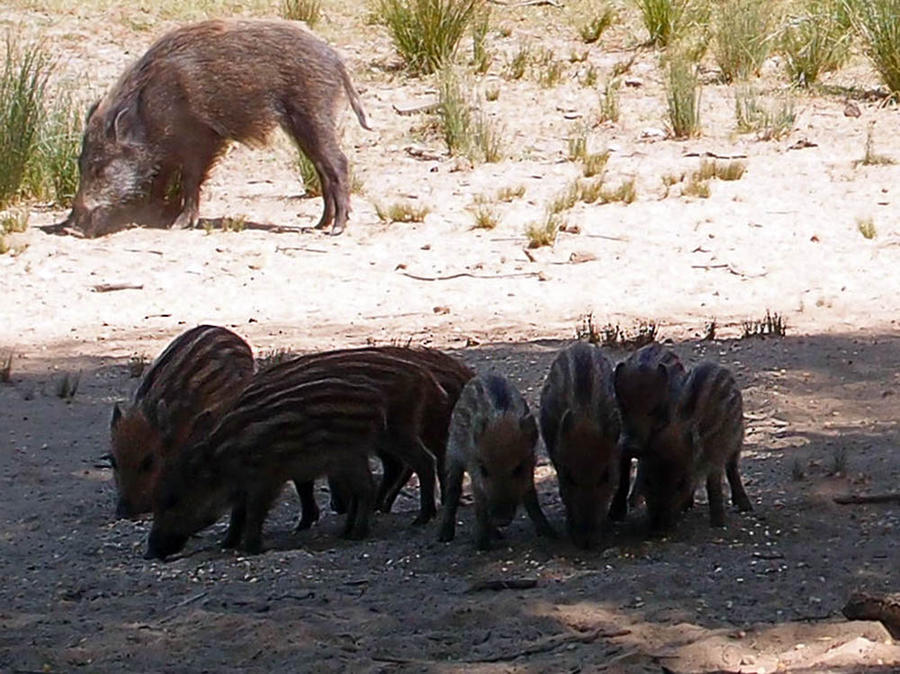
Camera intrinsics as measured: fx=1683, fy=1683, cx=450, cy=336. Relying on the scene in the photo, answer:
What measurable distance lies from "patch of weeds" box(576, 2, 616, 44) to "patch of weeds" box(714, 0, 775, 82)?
4.01 feet

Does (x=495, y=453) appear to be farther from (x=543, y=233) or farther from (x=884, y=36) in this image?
(x=884, y=36)

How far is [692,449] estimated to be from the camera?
5266 millimetres

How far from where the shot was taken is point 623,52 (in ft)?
49.2

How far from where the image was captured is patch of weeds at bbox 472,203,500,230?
34.6 ft

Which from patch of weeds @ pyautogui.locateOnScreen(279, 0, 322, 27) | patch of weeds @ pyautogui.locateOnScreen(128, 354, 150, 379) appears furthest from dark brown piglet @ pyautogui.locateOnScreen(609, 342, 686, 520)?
patch of weeds @ pyautogui.locateOnScreen(279, 0, 322, 27)

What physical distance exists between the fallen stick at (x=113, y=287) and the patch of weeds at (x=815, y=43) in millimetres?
6417

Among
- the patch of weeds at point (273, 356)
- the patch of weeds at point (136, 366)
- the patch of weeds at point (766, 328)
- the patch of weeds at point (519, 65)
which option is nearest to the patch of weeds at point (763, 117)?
the patch of weeds at point (519, 65)

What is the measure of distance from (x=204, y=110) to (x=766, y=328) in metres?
4.80

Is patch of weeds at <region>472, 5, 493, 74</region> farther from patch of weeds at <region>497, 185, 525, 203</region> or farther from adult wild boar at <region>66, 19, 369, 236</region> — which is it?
patch of weeds at <region>497, 185, 525, 203</region>

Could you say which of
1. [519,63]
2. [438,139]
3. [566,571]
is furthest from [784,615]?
[519,63]

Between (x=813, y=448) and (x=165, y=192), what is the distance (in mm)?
6667

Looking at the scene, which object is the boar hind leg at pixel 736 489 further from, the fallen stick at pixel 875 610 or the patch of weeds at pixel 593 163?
the patch of weeds at pixel 593 163

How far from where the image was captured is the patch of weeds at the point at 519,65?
14188 mm

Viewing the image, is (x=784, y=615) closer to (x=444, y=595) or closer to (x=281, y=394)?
(x=444, y=595)
